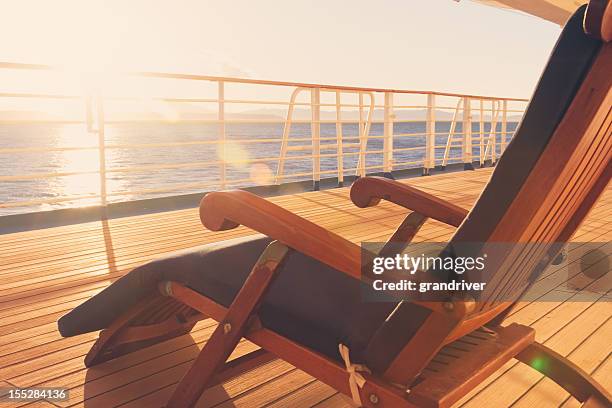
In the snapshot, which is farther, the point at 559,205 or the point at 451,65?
the point at 451,65

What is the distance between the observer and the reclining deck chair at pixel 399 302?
2.71 ft

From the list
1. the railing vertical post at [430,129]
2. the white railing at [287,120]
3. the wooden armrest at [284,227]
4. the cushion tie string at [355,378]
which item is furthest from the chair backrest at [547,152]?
the railing vertical post at [430,129]

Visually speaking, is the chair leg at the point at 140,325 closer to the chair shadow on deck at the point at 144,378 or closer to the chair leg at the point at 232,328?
the chair shadow on deck at the point at 144,378

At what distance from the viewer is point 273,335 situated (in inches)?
46.8

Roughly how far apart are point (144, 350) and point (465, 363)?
3.27 feet

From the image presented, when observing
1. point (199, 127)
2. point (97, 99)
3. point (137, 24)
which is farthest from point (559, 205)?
point (199, 127)

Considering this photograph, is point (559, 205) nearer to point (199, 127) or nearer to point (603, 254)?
point (603, 254)

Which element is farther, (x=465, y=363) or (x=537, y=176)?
(x=465, y=363)

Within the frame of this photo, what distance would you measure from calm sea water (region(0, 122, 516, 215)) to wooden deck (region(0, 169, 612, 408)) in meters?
0.36

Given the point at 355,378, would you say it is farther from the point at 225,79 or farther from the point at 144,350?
the point at 225,79

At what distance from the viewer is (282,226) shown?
39.7 inches

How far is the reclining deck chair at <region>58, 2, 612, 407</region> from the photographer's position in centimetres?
82

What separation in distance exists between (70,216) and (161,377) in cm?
262

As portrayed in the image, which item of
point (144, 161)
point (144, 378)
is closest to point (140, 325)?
point (144, 378)
